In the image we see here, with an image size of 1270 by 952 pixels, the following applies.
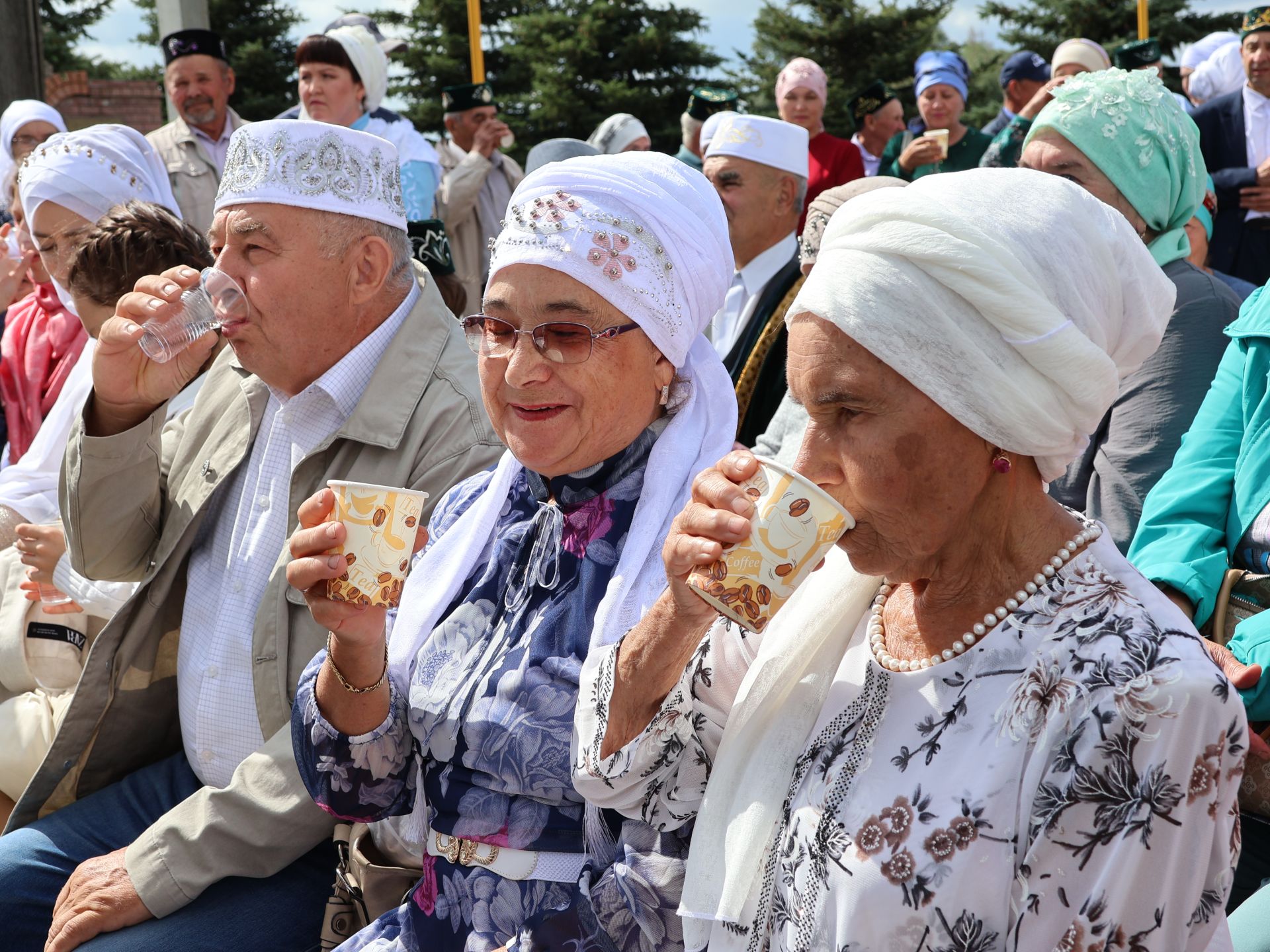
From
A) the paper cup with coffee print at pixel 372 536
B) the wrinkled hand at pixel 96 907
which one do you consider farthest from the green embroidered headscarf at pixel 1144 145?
the wrinkled hand at pixel 96 907

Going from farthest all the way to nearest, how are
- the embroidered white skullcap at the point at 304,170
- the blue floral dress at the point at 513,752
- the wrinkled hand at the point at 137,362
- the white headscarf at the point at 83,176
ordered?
the white headscarf at the point at 83,176 < the embroidered white skullcap at the point at 304,170 < the wrinkled hand at the point at 137,362 < the blue floral dress at the point at 513,752

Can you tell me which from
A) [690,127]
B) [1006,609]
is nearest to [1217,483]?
[1006,609]

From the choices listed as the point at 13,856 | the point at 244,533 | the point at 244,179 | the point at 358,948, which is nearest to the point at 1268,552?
the point at 358,948

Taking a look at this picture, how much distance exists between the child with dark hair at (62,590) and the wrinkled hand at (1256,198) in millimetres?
5544

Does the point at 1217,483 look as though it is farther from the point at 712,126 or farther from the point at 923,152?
the point at 923,152

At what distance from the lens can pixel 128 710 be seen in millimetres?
3172

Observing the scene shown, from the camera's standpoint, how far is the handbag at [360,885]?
2.54 metres

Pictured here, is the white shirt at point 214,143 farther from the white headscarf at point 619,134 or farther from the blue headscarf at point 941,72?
the blue headscarf at point 941,72

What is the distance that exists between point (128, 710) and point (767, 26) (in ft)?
78.2

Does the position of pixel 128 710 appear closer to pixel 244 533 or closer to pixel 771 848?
pixel 244 533

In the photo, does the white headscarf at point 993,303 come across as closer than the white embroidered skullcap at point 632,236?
Yes

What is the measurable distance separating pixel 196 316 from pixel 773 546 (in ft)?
6.86

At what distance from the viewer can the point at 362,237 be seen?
3.18 metres

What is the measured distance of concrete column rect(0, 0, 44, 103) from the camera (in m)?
12.4
